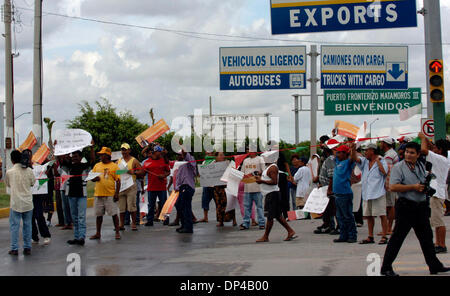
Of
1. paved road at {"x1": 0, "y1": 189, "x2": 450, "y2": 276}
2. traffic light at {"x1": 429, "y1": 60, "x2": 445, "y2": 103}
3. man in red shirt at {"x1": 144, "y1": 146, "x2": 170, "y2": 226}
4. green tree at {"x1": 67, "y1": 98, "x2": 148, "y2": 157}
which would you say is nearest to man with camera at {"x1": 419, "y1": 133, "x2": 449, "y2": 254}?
paved road at {"x1": 0, "y1": 189, "x2": 450, "y2": 276}

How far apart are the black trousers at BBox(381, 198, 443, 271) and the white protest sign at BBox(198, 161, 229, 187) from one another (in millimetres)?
6392

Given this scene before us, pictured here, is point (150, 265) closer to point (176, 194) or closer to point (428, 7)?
point (176, 194)

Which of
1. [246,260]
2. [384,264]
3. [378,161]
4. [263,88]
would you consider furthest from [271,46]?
[384,264]

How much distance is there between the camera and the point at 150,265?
857 cm

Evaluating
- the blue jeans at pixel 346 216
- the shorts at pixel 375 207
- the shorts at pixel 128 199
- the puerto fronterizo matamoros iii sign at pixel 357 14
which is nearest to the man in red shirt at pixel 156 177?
the shorts at pixel 128 199

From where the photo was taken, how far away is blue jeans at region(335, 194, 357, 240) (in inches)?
402

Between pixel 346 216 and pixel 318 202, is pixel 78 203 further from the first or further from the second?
pixel 346 216

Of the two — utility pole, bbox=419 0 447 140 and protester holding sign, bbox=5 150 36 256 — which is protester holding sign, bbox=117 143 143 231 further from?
utility pole, bbox=419 0 447 140

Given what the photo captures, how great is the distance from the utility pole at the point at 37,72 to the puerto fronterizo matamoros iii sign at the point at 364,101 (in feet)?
35.8

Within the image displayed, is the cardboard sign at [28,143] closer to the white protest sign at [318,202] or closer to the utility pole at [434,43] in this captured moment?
the white protest sign at [318,202]

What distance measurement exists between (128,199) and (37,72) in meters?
9.59

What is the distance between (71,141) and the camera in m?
11.5

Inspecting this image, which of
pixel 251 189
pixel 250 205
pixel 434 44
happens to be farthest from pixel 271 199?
pixel 434 44
